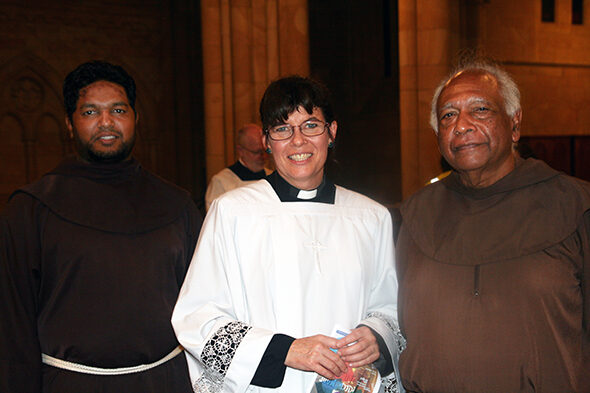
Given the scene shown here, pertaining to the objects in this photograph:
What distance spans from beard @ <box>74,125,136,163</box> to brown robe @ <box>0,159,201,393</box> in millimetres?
42

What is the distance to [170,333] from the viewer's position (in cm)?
248

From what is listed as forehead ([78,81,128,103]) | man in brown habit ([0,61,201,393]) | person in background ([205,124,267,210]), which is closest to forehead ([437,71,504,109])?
man in brown habit ([0,61,201,393])

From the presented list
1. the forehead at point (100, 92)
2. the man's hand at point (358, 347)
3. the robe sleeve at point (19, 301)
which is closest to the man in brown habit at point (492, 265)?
the man's hand at point (358, 347)

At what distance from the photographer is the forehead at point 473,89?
2.13m

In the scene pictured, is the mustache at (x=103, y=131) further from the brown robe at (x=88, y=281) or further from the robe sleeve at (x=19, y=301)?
the robe sleeve at (x=19, y=301)

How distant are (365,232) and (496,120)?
2.26 feet

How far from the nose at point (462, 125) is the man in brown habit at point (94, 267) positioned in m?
1.30

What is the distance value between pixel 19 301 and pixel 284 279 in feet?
3.62

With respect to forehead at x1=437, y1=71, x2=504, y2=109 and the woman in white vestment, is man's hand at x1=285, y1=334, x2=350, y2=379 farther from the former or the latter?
forehead at x1=437, y1=71, x2=504, y2=109

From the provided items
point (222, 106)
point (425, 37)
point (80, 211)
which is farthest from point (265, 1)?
point (80, 211)

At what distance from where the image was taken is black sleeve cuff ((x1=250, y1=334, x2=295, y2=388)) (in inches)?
79.7

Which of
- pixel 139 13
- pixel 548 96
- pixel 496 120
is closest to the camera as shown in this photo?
pixel 496 120

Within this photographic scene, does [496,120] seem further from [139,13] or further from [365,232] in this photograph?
[139,13]

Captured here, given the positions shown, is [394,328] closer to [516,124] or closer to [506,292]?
[506,292]
